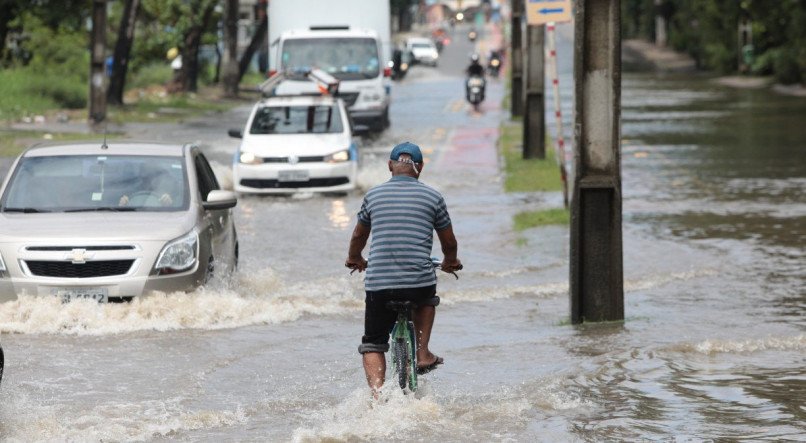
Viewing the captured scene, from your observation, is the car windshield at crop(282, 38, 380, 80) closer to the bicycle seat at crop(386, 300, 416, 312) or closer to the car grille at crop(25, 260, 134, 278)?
the car grille at crop(25, 260, 134, 278)

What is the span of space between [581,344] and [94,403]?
12.3 feet

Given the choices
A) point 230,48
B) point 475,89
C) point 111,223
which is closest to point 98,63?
point 475,89

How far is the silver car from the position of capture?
12.4 meters

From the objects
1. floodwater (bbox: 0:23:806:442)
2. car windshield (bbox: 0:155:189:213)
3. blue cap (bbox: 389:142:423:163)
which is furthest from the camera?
car windshield (bbox: 0:155:189:213)

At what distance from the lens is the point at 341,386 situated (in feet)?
33.7

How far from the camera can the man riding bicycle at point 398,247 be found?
8.66 meters

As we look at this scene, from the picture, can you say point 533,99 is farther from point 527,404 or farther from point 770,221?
point 527,404

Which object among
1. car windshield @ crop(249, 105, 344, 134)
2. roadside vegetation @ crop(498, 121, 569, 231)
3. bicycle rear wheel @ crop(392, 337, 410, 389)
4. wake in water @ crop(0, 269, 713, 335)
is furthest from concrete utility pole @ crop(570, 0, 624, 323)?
car windshield @ crop(249, 105, 344, 134)

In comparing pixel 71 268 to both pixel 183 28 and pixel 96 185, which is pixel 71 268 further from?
pixel 183 28

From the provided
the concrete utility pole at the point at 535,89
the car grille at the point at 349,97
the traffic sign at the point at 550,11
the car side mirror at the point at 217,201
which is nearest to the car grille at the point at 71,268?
the car side mirror at the point at 217,201

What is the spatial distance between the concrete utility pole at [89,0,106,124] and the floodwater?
14958mm

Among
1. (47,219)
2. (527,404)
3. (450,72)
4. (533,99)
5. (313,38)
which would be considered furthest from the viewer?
(450,72)

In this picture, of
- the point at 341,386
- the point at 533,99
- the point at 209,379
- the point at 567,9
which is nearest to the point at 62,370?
the point at 209,379

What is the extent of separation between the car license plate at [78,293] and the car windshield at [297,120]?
42.0 ft
